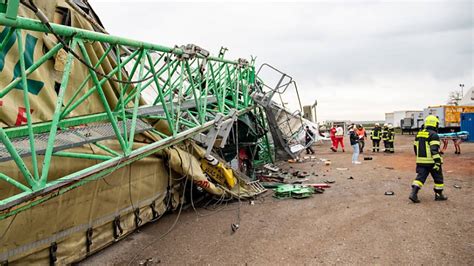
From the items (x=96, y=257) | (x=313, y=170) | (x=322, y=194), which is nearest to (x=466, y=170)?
(x=313, y=170)

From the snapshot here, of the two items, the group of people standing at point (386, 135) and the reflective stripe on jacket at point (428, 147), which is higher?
the reflective stripe on jacket at point (428, 147)

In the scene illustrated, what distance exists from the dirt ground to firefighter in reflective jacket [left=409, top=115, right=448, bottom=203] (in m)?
0.29

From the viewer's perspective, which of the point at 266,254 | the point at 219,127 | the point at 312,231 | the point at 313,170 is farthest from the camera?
the point at 313,170

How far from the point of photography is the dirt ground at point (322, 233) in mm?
4141

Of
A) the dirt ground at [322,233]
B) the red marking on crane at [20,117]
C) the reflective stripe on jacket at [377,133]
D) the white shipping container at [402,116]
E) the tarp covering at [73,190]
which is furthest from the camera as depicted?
the white shipping container at [402,116]

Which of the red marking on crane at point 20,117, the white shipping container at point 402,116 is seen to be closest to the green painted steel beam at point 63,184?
the red marking on crane at point 20,117

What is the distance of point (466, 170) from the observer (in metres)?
9.67

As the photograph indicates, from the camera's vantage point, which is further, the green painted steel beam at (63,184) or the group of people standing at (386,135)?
the group of people standing at (386,135)

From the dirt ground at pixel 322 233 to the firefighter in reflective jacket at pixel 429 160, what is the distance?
29 cm

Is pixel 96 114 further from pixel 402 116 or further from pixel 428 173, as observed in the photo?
pixel 402 116

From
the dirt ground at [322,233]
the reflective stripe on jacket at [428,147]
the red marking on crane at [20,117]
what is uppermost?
the red marking on crane at [20,117]

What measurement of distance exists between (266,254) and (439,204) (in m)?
4.05

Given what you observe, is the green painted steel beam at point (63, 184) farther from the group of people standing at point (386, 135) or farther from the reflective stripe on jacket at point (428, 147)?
the group of people standing at point (386, 135)

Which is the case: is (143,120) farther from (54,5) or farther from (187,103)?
(54,5)
